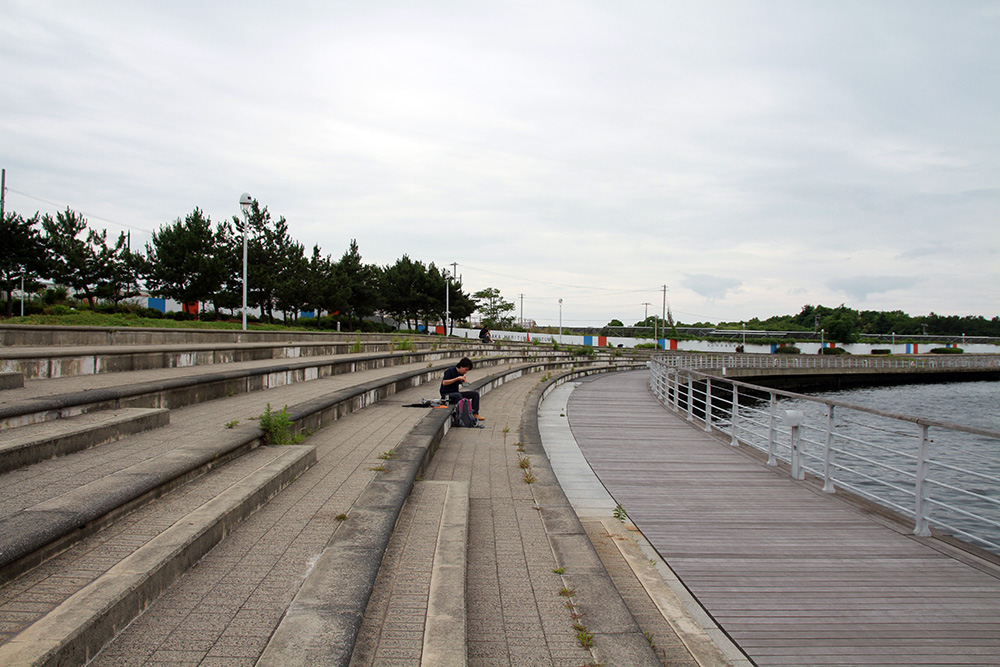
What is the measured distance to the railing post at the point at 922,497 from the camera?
5191 mm

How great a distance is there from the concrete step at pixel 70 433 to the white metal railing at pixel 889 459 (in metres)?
6.23

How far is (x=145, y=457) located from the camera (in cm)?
435

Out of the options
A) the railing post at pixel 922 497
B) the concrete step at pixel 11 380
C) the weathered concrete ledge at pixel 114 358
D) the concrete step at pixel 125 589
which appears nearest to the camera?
the concrete step at pixel 125 589

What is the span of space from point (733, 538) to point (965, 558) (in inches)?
69.7

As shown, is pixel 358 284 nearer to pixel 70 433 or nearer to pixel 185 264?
pixel 185 264

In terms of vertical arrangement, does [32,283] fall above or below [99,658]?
above

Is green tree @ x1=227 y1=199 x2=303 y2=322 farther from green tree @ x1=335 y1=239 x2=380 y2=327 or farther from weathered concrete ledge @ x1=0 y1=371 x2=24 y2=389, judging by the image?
weathered concrete ledge @ x1=0 y1=371 x2=24 y2=389

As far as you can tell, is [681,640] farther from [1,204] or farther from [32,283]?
[32,283]

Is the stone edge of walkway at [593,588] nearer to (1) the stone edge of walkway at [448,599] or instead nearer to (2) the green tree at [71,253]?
(1) the stone edge of walkway at [448,599]

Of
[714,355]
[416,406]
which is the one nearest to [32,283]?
[416,406]

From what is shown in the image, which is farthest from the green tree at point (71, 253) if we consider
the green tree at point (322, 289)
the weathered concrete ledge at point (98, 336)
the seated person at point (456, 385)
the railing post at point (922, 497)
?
the railing post at point (922, 497)

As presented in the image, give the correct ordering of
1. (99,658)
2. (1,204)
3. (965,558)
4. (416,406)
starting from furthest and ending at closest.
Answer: (1,204) → (416,406) → (965,558) → (99,658)

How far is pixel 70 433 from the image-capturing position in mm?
4375

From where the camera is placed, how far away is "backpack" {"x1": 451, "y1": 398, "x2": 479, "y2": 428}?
945 cm
